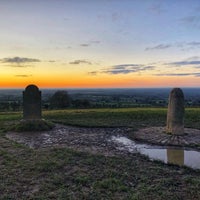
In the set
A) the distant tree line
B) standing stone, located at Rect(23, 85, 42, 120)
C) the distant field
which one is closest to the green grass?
standing stone, located at Rect(23, 85, 42, 120)

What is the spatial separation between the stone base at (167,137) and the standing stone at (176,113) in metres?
0.36

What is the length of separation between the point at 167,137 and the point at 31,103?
7.96m

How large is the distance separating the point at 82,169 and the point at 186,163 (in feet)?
11.5

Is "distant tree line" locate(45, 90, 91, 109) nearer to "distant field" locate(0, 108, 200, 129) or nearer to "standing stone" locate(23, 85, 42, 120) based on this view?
"distant field" locate(0, 108, 200, 129)

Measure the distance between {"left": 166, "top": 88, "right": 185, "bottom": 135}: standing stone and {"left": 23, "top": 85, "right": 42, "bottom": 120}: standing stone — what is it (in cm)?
744

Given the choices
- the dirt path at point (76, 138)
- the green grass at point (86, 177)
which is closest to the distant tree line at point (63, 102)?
the dirt path at point (76, 138)

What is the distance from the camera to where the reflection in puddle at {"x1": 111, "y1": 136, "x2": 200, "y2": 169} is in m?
9.38

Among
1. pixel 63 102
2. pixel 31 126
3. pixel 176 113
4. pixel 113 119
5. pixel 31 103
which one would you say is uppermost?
pixel 31 103

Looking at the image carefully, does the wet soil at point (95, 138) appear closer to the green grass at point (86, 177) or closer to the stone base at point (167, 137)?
the stone base at point (167, 137)

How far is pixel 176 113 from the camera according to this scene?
13.7m

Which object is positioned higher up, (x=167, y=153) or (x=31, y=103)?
(x=31, y=103)

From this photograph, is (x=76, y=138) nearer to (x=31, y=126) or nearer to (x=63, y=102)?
(x=31, y=126)

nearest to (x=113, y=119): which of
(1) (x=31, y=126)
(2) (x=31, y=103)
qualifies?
(2) (x=31, y=103)

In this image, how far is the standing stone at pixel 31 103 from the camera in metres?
16.2
